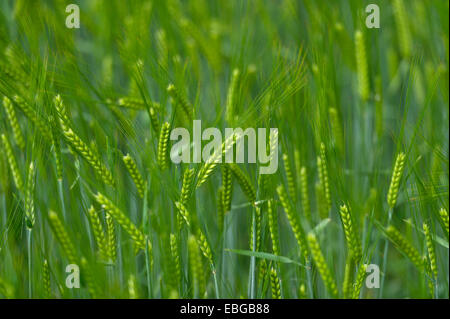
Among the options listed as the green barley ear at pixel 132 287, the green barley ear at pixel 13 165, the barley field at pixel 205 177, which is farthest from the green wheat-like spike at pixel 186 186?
the green barley ear at pixel 13 165

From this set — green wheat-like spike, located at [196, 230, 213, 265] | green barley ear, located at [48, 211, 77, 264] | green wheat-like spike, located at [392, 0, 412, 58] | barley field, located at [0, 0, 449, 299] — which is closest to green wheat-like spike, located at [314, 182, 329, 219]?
barley field, located at [0, 0, 449, 299]

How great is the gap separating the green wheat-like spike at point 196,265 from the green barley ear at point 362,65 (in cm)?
46

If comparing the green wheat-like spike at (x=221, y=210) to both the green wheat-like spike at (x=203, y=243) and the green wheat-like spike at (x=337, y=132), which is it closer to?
the green wheat-like spike at (x=203, y=243)

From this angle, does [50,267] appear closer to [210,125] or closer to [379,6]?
[210,125]

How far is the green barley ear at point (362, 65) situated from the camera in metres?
0.95

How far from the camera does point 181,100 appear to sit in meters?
0.80

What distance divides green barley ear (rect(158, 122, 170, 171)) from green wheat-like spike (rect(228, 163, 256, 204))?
75mm

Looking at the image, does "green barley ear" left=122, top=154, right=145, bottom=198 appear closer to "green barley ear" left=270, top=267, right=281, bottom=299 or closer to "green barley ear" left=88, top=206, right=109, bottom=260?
"green barley ear" left=88, top=206, right=109, bottom=260

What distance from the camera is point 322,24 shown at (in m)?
1.05

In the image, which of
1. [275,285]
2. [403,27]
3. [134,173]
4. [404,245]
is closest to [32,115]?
[134,173]

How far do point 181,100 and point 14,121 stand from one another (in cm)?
22

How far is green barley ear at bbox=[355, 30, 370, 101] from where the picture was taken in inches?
37.4

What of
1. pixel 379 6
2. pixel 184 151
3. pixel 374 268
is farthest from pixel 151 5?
pixel 374 268

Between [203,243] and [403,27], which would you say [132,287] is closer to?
[203,243]
